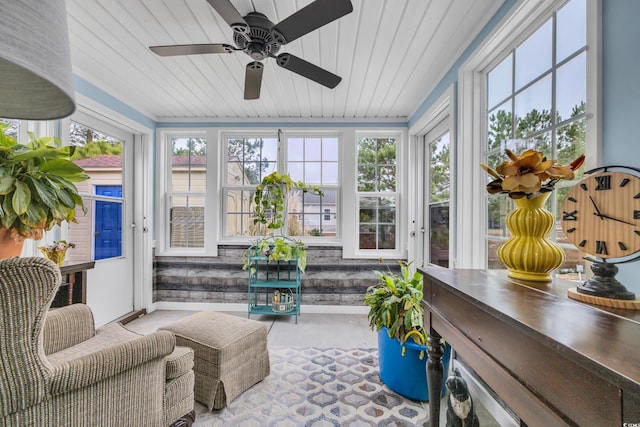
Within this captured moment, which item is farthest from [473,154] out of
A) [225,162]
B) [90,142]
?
[90,142]

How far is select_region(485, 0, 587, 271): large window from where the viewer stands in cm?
118

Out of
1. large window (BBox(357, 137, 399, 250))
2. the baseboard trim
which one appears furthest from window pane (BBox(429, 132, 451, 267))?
the baseboard trim

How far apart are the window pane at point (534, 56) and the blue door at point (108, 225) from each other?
144 inches

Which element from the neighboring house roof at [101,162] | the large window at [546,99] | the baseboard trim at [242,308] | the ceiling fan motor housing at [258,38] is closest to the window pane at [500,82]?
the large window at [546,99]

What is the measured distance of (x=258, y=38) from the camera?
1567mm

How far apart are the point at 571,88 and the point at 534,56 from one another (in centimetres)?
36

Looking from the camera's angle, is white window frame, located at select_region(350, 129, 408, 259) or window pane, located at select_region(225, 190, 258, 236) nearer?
white window frame, located at select_region(350, 129, 408, 259)

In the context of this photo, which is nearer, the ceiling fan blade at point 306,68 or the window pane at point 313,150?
the ceiling fan blade at point 306,68

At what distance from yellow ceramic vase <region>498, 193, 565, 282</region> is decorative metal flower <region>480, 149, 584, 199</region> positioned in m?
0.04

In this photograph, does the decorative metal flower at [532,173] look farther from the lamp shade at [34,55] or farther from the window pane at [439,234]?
the window pane at [439,234]

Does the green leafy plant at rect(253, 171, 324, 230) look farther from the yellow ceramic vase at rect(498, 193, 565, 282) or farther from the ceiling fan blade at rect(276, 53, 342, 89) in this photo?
the yellow ceramic vase at rect(498, 193, 565, 282)

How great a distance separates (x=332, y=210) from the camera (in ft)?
11.4

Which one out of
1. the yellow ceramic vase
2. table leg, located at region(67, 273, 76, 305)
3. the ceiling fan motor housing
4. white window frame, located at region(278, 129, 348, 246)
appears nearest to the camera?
the yellow ceramic vase

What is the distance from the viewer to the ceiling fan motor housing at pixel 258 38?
1521 millimetres
